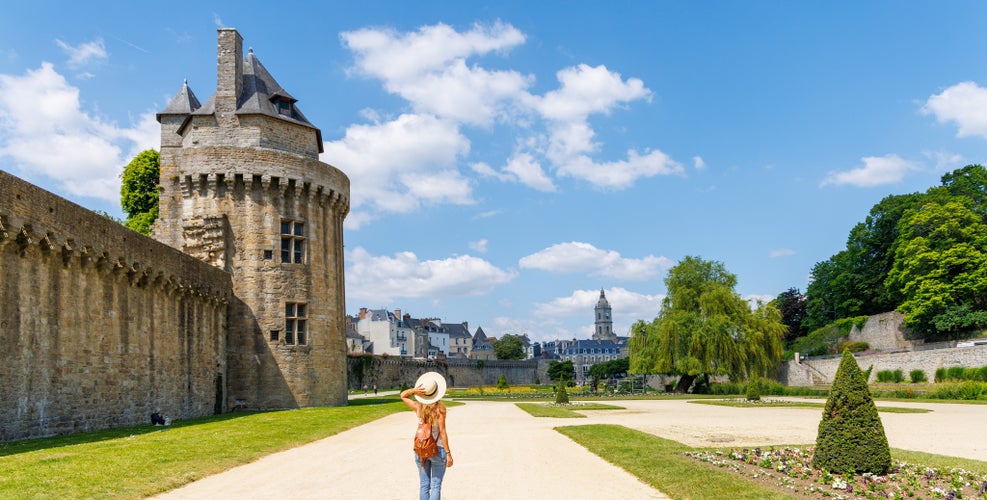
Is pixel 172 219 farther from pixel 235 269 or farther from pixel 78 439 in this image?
pixel 78 439

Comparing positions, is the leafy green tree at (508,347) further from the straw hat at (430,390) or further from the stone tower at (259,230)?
the straw hat at (430,390)

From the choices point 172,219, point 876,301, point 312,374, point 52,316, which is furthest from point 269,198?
point 876,301

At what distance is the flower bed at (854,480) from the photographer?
383 inches

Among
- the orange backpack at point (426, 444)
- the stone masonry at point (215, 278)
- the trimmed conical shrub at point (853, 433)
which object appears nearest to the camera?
the orange backpack at point (426, 444)

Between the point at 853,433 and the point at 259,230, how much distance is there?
86.9ft

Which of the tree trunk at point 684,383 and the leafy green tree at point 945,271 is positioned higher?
the leafy green tree at point 945,271

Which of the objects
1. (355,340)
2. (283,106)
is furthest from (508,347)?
(283,106)

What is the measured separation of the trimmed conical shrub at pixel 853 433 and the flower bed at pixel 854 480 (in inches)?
7.8

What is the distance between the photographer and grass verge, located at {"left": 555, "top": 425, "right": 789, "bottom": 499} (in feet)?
33.0

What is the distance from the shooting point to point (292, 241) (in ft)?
109

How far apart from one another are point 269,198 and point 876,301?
198 feet

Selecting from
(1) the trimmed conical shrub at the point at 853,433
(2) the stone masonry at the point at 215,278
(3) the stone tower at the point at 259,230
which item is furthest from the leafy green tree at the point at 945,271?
(1) the trimmed conical shrub at the point at 853,433

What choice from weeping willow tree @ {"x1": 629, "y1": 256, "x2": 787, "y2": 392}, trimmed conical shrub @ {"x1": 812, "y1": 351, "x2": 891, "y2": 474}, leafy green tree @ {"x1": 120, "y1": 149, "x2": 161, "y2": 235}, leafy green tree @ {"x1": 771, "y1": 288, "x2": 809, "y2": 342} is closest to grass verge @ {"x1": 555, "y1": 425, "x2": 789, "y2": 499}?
trimmed conical shrub @ {"x1": 812, "y1": 351, "x2": 891, "y2": 474}

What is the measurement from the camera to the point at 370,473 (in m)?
12.5
